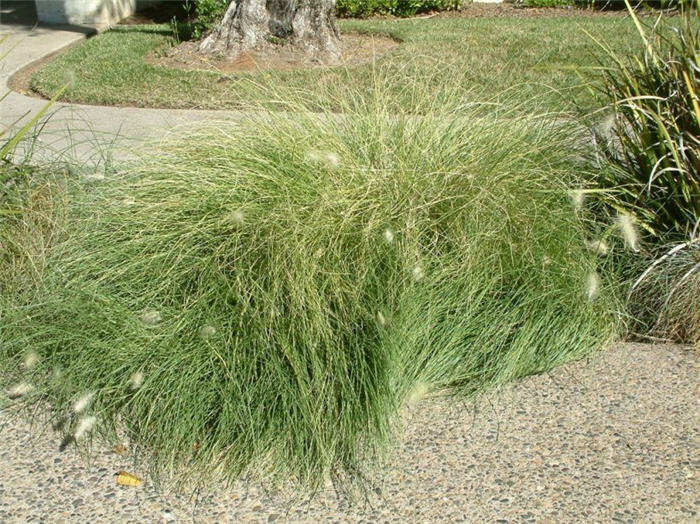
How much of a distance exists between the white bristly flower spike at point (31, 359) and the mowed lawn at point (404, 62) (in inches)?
141

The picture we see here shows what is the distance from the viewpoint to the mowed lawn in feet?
24.4

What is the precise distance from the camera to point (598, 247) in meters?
3.81

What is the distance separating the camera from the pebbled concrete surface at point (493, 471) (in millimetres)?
2703

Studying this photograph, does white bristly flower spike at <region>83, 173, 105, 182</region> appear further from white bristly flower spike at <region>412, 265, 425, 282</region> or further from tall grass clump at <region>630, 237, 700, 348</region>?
tall grass clump at <region>630, 237, 700, 348</region>

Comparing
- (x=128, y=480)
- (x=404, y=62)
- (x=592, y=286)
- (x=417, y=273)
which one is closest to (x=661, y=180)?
(x=592, y=286)

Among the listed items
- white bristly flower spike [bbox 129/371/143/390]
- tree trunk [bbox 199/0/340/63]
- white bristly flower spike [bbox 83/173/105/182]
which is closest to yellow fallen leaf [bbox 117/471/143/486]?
white bristly flower spike [bbox 129/371/143/390]

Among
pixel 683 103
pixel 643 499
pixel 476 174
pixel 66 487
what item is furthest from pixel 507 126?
pixel 66 487

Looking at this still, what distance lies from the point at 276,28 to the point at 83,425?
6.83 metres

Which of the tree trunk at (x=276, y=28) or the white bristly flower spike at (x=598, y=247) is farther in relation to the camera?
the tree trunk at (x=276, y=28)

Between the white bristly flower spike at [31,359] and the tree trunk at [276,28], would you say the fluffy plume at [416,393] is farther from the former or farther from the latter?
the tree trunk at [276,28]

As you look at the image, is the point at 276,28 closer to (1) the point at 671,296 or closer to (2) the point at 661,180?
(2) the point at 661,180

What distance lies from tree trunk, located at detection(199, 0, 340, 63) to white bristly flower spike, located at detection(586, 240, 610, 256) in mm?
5473

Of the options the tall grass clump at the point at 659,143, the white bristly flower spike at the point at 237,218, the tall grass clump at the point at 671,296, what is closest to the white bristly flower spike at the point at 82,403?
the white bristly flower spike at the point at 237,218

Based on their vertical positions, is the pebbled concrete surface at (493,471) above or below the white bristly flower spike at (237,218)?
below
